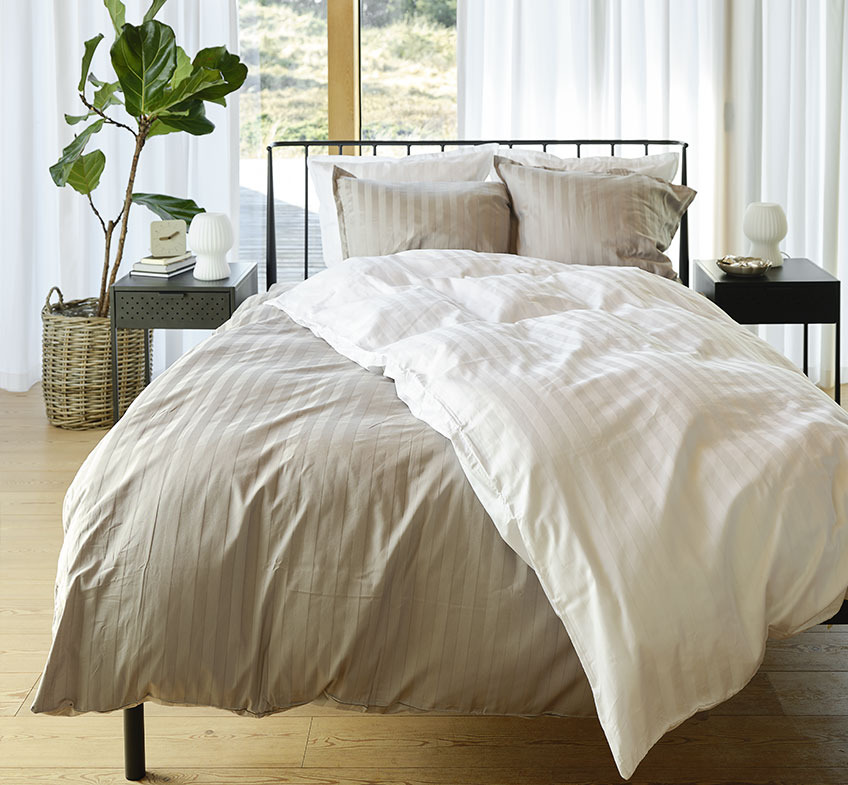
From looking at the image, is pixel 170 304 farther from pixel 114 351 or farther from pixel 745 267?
pixel 745 267

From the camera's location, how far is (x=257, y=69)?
4207 millimetres

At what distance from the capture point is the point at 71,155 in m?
3.51

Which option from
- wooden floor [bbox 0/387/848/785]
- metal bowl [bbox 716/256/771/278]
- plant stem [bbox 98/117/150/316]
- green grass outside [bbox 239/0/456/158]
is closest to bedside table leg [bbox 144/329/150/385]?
plant stem [bbox 98/117/150/316]

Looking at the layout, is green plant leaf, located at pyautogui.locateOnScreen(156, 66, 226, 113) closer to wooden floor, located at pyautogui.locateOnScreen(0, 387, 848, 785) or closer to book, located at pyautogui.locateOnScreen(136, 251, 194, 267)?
book, located at pyautogui.locateOnScreen(136, 251, 194, 267)

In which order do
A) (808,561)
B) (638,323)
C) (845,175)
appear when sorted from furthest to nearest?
(845,175)
(638,323)
(808,561)

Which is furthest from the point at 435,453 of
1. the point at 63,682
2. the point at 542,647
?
the point at 63,682

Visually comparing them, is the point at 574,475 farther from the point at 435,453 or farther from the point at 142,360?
the point at 142,360

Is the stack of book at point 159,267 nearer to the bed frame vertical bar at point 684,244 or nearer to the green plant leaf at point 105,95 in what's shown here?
the green plant leaf at point 105,95

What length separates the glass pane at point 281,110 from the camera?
4.21m

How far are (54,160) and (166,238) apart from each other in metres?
0.90

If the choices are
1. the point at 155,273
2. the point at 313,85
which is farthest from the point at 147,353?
the point at 313,85

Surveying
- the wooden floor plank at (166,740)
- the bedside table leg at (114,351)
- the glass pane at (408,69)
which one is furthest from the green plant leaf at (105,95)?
the wooden floor plank at (166,740)

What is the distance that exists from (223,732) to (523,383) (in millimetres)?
841

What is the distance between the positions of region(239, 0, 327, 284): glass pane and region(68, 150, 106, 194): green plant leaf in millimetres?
736
